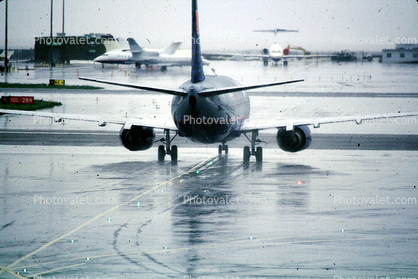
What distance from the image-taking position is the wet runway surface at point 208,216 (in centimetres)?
1625

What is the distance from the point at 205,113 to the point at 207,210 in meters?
7.44

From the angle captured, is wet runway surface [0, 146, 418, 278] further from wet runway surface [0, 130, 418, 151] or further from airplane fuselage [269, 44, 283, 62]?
airplane fuselage [269, 44, 283, 62]

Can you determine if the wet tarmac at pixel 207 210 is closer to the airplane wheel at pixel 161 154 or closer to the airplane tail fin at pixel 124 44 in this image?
the airplane wheel at pixel 161 154

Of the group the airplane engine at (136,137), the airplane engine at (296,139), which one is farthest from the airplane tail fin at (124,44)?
the airplane engine at (296,139)

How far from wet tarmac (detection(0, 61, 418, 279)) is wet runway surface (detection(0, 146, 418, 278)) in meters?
0.05

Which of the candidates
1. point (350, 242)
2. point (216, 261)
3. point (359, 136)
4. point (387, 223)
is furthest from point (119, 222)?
point (359, 136)

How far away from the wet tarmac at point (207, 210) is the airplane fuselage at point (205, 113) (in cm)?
187

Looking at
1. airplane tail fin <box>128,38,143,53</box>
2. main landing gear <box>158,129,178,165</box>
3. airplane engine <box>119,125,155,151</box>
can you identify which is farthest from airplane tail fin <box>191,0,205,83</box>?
airplane tail fin <box>128,38,143,53</box>

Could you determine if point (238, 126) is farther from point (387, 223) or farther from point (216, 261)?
point (216, 261)

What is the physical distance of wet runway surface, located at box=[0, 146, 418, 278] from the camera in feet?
53.3

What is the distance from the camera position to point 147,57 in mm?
140125

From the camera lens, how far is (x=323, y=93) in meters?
81.0

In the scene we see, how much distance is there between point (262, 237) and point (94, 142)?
23.9m

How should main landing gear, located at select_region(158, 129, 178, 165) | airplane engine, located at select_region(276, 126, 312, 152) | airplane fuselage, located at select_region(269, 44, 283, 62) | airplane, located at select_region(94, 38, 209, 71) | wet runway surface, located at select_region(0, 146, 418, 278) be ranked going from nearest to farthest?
wet runway surface, located at select_region(0, 146, 418, 278), airplane engine, located at select_region(276, 126, 312, 152), main landing gear, located at select_region(158, 129, 178, 165), airplane, located at select_region(94, 38, 209, 71), airplane fuselage, located at select_region(269, 44, 283, 62)
